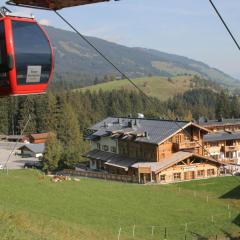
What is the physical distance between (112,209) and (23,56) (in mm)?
30454

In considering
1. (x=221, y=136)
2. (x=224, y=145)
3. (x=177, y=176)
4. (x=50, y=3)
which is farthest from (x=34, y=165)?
(x=50, y=3)

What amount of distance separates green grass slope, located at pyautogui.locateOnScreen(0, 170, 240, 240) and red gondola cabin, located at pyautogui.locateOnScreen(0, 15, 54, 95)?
1431cm

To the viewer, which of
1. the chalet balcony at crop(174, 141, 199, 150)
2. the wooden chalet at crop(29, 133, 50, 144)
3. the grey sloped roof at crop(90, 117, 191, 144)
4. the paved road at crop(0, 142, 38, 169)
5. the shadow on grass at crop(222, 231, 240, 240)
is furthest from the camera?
the wooden chalet at crop(29, 133, 50, 144)

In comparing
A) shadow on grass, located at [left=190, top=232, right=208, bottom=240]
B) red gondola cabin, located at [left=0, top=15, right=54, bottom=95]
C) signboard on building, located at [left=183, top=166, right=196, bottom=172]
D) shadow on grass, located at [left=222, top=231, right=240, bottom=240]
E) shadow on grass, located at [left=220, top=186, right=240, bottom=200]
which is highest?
red gondola cabin, located at [left=0, top=15, right=54, bottom=95]

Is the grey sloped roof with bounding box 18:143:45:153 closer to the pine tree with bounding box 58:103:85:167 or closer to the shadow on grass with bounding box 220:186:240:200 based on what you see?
the pine tree with bounding box 58:103:85:167

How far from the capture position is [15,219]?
25828mm

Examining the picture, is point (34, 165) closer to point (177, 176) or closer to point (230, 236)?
point (177, 176)

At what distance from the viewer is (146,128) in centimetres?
6738

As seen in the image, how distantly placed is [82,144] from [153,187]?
3183cm

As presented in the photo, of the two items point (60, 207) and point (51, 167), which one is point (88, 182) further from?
point (51, 167)

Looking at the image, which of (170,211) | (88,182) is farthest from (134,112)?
(170,211)

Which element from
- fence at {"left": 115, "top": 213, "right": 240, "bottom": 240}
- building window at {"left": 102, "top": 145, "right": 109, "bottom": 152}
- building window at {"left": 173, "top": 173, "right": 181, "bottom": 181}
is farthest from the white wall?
fence at {"left": 115, "top": 213, "right": 240, "bottom": 240}

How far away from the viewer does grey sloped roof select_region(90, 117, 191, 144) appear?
206ft

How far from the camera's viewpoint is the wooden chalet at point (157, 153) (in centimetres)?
6025
